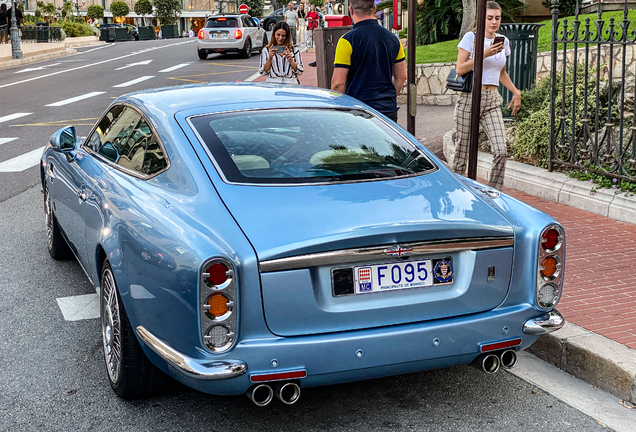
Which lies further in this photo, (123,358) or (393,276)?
(123,358)

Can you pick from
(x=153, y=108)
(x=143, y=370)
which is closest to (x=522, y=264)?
(x=143, y=370)

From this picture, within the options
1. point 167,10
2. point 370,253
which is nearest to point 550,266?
point 370,253

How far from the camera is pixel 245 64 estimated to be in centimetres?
2798

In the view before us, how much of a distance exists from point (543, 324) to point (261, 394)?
1.32 m

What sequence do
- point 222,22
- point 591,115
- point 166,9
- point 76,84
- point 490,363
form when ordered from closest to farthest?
point 490,363 → point 591,115 → point 76,84 → point 222,22 → point 166,9

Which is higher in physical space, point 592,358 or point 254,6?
point 254,6

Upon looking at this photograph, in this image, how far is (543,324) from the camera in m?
3.51

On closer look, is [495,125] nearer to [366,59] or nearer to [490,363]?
[366,59]

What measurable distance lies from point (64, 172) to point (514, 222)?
10.2 feet

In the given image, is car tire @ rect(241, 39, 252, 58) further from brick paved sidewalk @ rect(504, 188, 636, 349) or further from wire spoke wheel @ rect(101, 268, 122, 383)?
wire spoke wheel @ rect(101, 268, 122, 383)

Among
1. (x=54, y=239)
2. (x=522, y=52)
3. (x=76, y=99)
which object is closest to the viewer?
(x=54, y=239)

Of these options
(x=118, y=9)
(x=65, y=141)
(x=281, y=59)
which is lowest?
(x=65, y=141)

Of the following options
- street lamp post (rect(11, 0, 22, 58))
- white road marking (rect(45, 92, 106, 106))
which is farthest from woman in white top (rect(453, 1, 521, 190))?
street lamp post (rect(11, 0, 22, 58))

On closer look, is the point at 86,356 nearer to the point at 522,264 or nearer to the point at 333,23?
Answer: the point at 522,264
